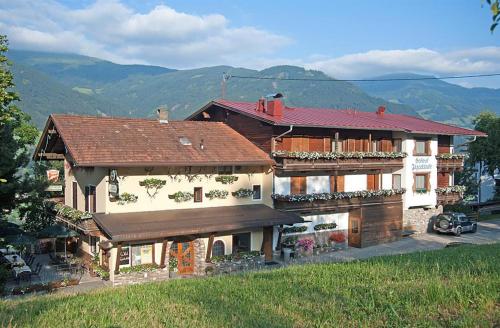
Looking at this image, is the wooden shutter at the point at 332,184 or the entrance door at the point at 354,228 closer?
the wooden shutter at the point at 332,184

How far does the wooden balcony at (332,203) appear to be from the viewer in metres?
26.5

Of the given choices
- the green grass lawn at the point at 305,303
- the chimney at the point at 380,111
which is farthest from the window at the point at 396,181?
the green grass lawn at the point at 305,303

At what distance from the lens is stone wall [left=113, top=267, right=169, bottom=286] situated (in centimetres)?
2088

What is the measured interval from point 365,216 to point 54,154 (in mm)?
18977

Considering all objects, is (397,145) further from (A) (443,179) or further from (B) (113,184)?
(B) (113,184)

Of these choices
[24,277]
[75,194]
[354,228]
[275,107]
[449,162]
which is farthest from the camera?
[449,162]

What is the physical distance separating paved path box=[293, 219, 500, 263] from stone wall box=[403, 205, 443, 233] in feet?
2.02

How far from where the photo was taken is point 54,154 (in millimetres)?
27188

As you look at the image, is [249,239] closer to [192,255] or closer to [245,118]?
[192,255]

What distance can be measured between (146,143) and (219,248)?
655cm

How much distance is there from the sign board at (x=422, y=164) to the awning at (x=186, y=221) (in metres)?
11.9

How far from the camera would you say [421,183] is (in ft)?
111

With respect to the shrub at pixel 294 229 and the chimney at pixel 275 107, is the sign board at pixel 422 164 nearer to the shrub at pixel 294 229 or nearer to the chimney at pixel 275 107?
the shrub at pixel 294 229

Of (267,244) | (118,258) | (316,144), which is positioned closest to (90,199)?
(118,258)
